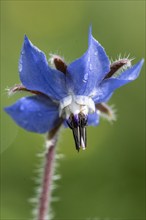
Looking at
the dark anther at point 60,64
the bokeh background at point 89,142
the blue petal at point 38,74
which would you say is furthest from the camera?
the bokeh background at point 89,142

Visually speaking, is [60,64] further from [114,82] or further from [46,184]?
[46,184]

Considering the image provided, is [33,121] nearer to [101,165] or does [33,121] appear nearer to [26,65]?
[26,65]

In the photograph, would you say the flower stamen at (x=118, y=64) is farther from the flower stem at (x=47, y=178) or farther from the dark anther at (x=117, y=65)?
the flower stem at (x=47, y=178)

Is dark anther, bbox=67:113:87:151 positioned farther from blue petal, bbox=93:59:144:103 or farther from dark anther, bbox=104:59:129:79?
dark anther, bbox=104:59:129:79

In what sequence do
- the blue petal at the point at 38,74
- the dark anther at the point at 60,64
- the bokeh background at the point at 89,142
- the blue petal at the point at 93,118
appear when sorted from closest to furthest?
the blue petal at the point at 38,74
the dark anther at the point at 60,64
the blue petal at the point at 93,118
the bokeh background at the point at 89,142

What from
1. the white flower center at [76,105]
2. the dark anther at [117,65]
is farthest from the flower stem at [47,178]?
the dark anther at [117,65]

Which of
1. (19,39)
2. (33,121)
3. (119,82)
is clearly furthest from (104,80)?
(19,39)

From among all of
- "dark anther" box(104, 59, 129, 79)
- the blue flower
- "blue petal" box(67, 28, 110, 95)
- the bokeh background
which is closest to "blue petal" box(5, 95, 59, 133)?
the blue flower
